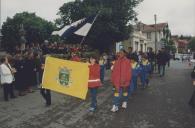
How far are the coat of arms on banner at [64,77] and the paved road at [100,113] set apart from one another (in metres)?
0.88

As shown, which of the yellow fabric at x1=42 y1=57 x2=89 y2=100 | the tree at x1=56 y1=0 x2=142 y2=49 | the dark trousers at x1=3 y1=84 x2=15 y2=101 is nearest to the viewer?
the yellow fabric at x1=42 y1=57 x2=89 y2=100

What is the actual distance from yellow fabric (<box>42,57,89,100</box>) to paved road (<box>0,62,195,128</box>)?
0.70m

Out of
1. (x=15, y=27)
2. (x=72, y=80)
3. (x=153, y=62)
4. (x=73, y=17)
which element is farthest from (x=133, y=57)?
(x=15, y=27)

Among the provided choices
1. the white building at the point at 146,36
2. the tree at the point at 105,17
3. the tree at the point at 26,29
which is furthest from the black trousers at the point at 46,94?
the tree at the point at 26,29

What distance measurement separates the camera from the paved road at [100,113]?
8.89 m

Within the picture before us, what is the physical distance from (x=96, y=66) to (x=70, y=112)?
1.59 metres

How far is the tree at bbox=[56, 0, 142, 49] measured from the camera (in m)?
36.0

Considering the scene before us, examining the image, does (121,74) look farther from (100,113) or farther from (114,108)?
(100,113)

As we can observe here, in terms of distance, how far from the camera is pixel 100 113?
Result: 33.6ft

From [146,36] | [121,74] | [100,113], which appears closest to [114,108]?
[100,113]

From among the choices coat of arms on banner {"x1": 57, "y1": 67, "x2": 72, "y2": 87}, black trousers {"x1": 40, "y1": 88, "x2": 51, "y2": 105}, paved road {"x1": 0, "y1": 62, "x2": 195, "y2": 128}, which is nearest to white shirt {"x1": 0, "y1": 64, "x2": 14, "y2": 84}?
paved road {"x1": 0, "y1": 62, "x2": 195, "y2": 128}

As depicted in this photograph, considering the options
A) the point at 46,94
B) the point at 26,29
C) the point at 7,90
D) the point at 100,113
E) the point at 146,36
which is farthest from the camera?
the point at 146,36

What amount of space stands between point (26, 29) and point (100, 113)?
57643 millimetres

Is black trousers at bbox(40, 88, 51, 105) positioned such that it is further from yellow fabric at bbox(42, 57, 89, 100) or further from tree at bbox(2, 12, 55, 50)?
tree at bbox(2, 12, 55, 50)
